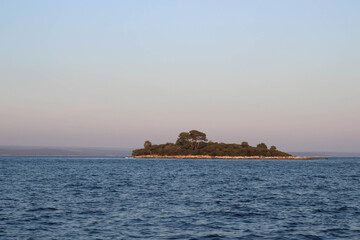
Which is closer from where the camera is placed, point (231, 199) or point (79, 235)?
point (79, 235)

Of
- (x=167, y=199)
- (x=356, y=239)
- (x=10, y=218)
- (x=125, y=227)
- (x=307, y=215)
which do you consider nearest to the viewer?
(x=356, y=239)

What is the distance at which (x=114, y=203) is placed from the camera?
37.6 metres

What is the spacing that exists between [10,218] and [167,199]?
1633 centimetres

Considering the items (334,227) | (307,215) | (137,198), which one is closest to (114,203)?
A: (137,198)

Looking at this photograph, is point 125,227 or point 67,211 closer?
point 125,227

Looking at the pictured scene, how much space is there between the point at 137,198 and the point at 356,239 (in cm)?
2375

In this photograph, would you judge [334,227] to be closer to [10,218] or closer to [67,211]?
[67,211]

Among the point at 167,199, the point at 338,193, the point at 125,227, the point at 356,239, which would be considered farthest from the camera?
the point at 338,193

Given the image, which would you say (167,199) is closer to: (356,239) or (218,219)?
(218,219)

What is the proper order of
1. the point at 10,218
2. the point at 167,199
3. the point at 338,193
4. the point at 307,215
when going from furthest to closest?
the point at 338,193 → the point at 167,199 → the point at 307,215 → the point at 10,218

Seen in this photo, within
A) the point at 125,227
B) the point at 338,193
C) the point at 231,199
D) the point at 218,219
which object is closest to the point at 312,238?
the point at 218,219

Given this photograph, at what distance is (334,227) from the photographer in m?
27.2

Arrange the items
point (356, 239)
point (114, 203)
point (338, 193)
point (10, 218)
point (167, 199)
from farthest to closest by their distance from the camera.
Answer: point (338, 193) → point (167, 199) → point (114, 203) → point (10, 218) → point (356, 239)

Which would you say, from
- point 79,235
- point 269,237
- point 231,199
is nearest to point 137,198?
point 231,199
